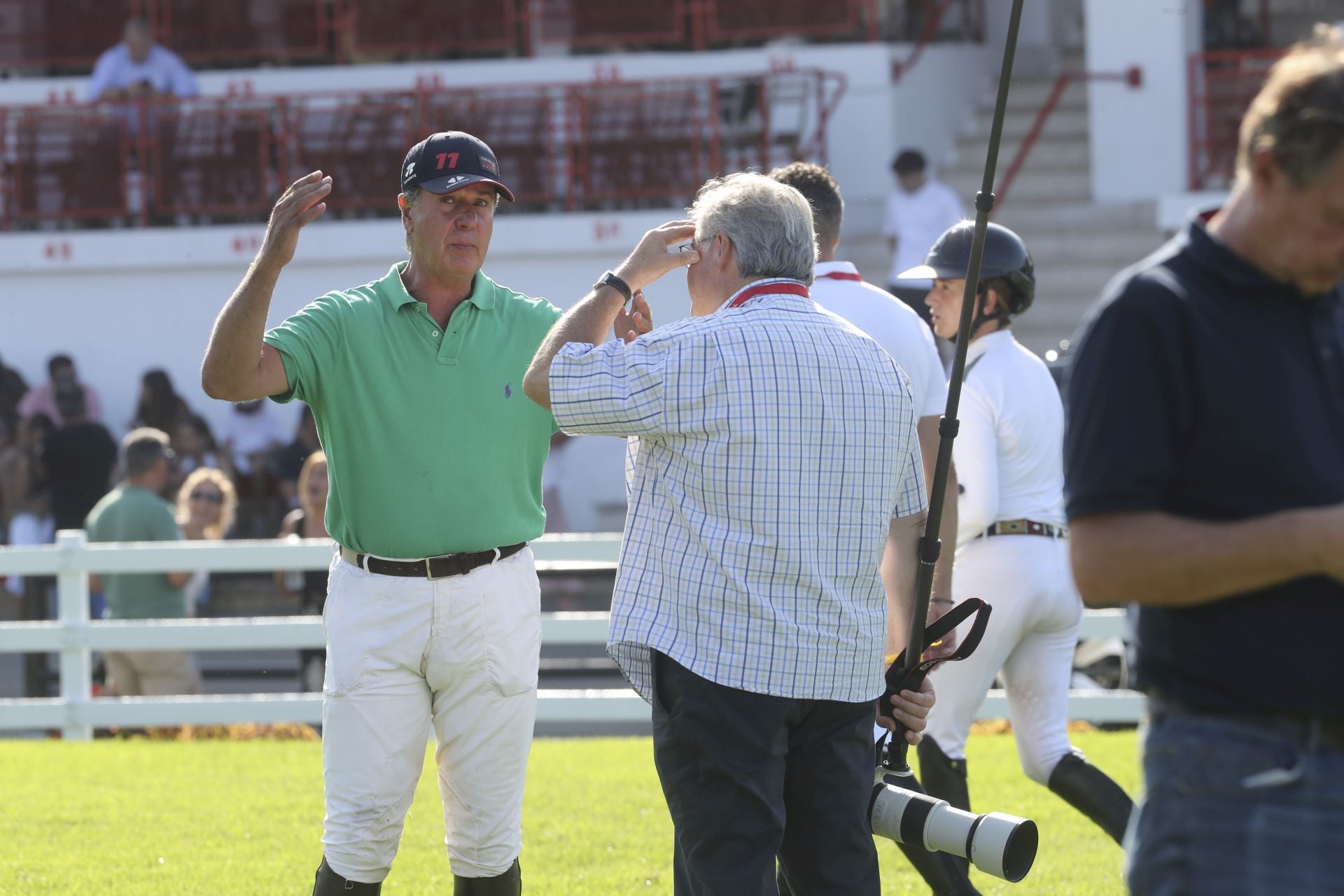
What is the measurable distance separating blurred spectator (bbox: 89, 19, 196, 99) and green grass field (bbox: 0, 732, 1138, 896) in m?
10.2

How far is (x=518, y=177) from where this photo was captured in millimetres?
17562

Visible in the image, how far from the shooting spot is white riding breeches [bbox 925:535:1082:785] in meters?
5.48

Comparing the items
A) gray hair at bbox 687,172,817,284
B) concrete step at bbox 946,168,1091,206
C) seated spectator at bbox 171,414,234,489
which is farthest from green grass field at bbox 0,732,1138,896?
concrete step at bbox 946,168,1091,206

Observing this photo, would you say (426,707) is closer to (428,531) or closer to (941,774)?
(428,531)

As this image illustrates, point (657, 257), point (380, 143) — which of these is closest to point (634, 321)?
point (657, 257)

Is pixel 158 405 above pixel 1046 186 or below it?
below

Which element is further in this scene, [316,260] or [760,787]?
[316,260]

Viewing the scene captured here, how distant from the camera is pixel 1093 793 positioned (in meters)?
5.34

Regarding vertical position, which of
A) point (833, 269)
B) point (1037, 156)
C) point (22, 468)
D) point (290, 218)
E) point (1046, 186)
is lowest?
point (22, 468)

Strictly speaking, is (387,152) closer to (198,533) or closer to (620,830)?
(198,533)

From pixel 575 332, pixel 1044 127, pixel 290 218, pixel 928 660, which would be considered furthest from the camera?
pixel 1044 127

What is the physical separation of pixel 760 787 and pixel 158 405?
1384cm

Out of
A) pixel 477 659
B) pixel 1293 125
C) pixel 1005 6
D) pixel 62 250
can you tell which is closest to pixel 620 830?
pixel 477 659

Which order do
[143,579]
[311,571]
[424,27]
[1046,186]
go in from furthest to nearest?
[424,27], [1046,186], [311,571], [143,579]
